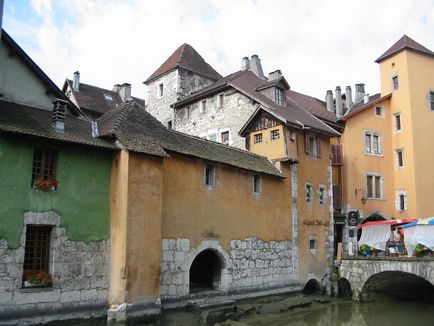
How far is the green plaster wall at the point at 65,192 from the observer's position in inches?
446

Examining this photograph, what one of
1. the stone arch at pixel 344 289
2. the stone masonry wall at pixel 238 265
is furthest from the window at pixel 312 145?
the stone arch at pixel 344 289

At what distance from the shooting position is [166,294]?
14195 mm

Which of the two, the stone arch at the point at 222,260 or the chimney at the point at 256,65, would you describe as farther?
the chimney at the point at 256,65

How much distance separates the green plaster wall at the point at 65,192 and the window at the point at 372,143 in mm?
17847

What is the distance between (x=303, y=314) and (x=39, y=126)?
1166 centimetres

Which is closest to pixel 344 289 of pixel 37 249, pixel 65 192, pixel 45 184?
pixel 65 192

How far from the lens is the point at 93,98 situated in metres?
29.8

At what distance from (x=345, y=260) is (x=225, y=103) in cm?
1028

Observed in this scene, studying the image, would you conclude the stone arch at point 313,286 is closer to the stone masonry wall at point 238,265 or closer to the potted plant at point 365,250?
the stone masonry wall at point 238,265

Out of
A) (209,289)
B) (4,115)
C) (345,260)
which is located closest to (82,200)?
(4,115)

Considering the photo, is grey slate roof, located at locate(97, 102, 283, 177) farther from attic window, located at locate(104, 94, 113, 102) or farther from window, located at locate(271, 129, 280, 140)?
attic window, located at locate(104, 94, 113, 102)

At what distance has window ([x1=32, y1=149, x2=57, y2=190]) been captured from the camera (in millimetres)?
11898

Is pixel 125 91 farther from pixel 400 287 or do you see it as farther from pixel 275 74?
pixel 400 287

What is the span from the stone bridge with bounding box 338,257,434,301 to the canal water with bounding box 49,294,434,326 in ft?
2.92
